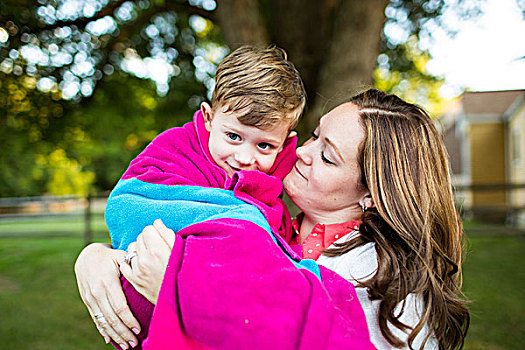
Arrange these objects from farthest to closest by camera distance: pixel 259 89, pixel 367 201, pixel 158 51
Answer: pixel 158 51
pixel 367 201
pixel 259 89

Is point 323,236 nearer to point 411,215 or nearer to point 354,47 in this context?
point 411,215

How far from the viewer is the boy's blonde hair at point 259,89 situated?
1.88 meters

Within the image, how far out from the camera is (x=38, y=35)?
6.00 meters

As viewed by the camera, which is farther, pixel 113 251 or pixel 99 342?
pixel 99 342

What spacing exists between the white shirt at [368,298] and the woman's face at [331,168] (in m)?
0.28

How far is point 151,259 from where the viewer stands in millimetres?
1481

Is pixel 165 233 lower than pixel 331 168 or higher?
lower

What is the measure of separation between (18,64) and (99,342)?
3407 millimetres

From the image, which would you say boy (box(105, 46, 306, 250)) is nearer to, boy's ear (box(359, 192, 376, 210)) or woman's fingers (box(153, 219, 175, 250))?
woman's fingers (box(153, 219, 175, 250))

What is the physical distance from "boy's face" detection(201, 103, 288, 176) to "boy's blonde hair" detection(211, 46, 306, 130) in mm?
30

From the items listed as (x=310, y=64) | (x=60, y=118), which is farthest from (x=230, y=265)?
(x=60, y=118)

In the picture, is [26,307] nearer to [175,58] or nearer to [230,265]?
[175,58]

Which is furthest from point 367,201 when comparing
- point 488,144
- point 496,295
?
point 488,144

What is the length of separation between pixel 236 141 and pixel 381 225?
645 millimetres
